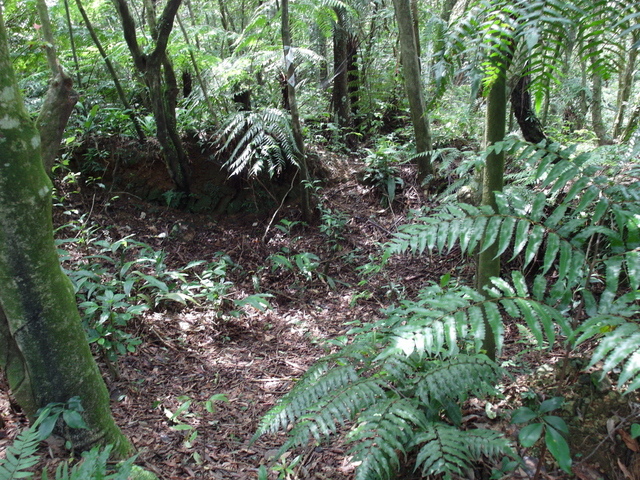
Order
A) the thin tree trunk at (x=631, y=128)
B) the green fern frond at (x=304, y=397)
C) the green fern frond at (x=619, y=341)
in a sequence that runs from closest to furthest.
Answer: the green fern frond at (x=619, y=341)
the green fern frond at (x=304, y=397)
the thin tree trunk at (x=631, y=128)

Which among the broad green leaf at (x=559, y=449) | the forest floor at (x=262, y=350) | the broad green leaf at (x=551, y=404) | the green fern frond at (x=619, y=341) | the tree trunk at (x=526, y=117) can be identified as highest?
the tree trunk at (x=526, y=117)

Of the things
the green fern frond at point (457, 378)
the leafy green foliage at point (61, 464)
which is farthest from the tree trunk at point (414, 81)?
the leafy green foliage at point (61, 464)

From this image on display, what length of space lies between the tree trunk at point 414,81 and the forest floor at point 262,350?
0.39m

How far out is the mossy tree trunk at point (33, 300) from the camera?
176 cm

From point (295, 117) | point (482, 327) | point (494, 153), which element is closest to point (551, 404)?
point (482, 327)

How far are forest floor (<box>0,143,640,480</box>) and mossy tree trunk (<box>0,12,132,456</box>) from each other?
0.94 ft

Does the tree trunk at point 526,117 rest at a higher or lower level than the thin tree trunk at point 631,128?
higher

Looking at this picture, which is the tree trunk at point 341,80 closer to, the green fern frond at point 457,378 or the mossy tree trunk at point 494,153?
the mossy tree trunk at point 494,153

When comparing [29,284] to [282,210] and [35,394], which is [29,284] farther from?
[282,210]

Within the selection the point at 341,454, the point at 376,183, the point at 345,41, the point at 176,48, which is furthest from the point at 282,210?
the point at 341,454

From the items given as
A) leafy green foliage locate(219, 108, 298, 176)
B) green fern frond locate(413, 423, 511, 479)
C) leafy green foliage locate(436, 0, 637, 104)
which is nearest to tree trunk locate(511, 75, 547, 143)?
leafy green foliage locate(436, 0, 637, 104)

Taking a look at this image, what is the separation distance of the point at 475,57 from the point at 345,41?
5.43m

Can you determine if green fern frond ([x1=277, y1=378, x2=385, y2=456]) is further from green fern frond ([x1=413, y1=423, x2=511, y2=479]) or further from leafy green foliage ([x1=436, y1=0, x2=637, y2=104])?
leafy green foliage ([x1=436, y1=0, x2=637, y2=104])

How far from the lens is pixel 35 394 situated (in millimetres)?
2057
